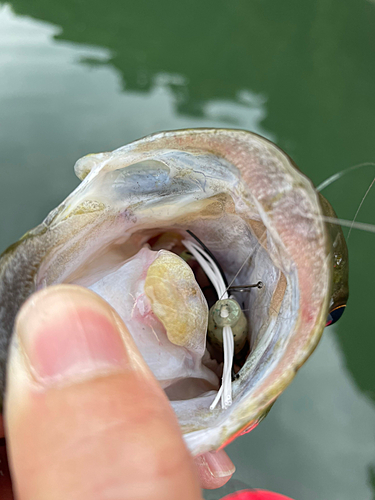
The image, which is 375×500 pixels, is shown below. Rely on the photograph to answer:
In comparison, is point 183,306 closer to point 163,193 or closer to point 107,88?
point 163,193

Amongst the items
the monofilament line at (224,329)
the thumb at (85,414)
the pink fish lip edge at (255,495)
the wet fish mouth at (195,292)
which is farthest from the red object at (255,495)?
the thumb at (85,414)

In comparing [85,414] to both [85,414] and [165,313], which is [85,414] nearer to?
[85,414]

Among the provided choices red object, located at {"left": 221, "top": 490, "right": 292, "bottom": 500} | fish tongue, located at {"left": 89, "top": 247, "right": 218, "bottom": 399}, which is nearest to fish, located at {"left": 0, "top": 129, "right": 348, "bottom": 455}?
fish tongue, located at {"left": 89, "top": 247, "right": 218, "bottom": 399}

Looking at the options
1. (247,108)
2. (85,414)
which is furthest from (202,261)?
(247,108)

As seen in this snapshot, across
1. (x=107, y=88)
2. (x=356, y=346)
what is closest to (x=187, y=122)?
(x=107, y=88)

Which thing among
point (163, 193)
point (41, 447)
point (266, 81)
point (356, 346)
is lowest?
point (356, 346)
